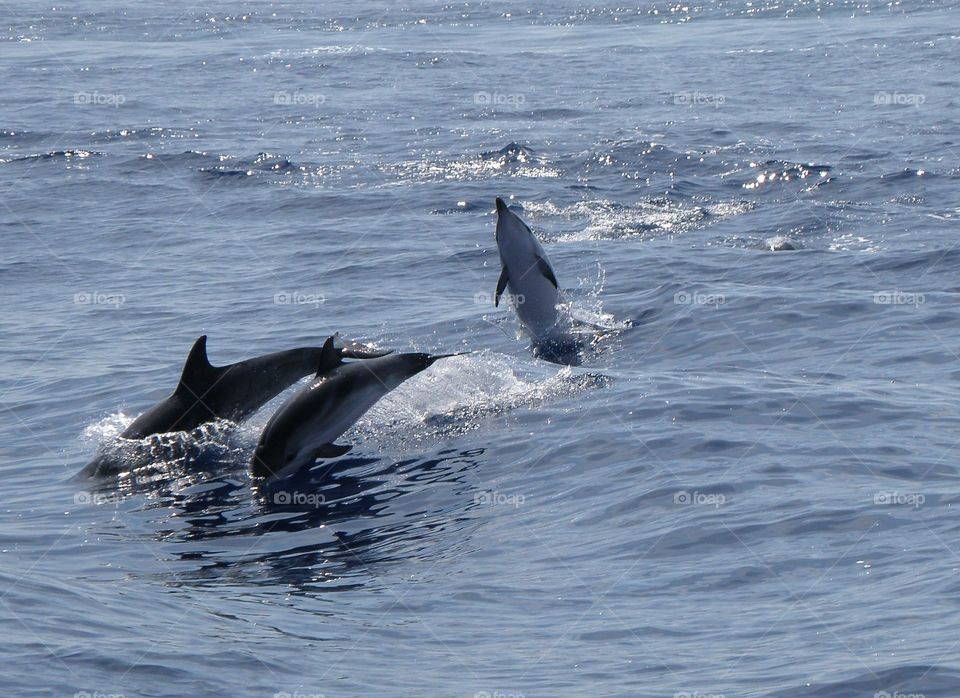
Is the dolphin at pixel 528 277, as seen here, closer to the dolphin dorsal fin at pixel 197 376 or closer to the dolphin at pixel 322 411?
the dolphin at pixel 322 411

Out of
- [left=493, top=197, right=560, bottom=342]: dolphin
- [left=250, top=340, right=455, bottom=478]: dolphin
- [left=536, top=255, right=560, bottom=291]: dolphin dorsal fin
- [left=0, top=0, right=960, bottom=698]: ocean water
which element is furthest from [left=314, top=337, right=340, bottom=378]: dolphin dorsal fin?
[left=536, top=255, right=560, bottom=291]: dolphin dorsal fin

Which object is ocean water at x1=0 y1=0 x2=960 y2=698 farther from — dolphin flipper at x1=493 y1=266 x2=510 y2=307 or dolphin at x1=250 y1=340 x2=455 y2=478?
dolphin flipper at x1=493 y1=266 x2=510 y2=307

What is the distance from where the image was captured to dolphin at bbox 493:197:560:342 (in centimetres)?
1717

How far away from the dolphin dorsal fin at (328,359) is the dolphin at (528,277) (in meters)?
4.65

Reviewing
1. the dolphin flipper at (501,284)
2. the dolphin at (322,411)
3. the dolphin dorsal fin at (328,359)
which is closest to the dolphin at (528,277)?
the dolphin flipper at (501,284)

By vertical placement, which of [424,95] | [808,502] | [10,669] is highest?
[424,95]

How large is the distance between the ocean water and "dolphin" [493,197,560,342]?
0.33 meters

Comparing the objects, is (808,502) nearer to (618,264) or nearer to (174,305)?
(618,264)

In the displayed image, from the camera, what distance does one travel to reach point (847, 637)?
8.52 metres

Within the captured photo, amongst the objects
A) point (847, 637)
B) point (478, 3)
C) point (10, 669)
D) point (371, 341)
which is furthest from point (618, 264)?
point (478, 3)

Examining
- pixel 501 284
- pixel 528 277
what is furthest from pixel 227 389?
pixel 528 277

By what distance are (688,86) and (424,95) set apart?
716 centimetres

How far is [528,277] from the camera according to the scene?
17.3 meters

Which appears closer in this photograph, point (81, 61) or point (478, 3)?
point (81, 61)
